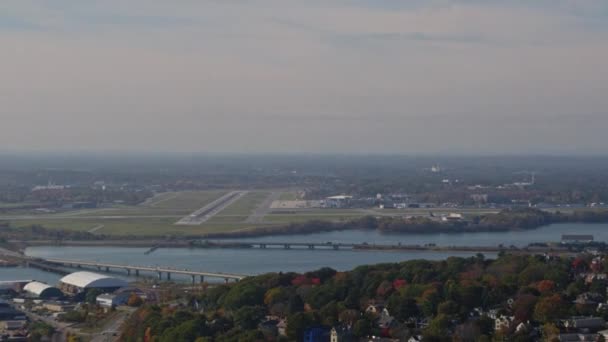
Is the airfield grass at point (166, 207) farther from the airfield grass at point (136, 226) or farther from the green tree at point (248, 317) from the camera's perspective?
the green tree at point (248, 317)

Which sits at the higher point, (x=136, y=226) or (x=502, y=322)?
(x=502, y=322)

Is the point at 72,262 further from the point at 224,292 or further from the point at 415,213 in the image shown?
the point at 415,213

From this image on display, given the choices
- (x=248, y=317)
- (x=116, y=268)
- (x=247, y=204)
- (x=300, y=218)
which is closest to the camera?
(x=248, y=317)

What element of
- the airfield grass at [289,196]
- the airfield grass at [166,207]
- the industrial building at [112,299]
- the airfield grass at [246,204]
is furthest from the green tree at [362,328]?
the airfield grass at [289,196]

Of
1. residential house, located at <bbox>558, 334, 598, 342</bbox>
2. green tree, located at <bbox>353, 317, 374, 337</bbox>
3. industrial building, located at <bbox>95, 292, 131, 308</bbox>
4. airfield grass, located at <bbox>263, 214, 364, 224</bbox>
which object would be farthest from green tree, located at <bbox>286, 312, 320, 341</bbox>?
airfield grass, located at <bbox>263, 214, 364, 224</bbox>

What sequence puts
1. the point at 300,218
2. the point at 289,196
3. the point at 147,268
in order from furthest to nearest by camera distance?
the point at 289,196, the point at 300,218, the point at 147,268

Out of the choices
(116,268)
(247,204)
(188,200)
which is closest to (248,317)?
(116,268)

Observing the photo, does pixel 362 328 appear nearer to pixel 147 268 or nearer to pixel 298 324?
pixel 298 324
